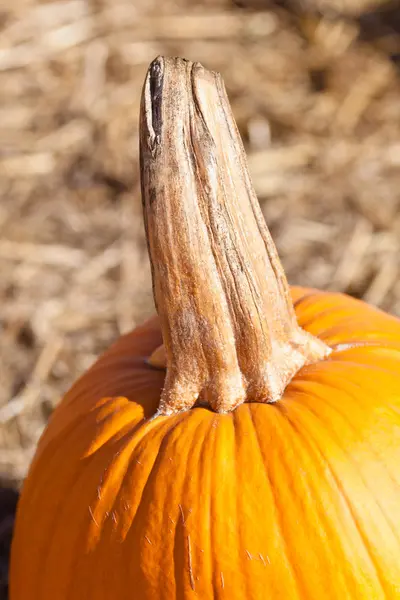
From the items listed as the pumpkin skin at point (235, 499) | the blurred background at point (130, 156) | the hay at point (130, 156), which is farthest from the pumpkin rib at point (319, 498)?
the hay at point (130, 156)

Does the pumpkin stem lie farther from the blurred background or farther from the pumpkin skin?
the blurred background

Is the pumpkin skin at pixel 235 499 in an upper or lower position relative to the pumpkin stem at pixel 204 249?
lower

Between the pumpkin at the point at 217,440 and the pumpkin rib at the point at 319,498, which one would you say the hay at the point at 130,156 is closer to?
the pumpkin at the point at 217,440

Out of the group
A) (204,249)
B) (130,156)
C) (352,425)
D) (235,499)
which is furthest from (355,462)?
(130,156)

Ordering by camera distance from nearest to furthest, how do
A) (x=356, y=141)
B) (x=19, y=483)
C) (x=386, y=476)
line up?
(x=386, y=476) < (x=19, y=483) < (x=356, y=141)

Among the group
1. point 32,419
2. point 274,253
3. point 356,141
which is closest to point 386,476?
point 274,253

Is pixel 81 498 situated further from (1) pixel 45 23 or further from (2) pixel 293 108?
(1) pixel 45 23
